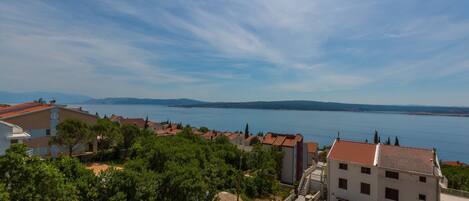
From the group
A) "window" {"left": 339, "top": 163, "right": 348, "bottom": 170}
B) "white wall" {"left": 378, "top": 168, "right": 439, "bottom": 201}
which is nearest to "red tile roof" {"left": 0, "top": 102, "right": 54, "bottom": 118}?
"window" {"left": 339, "top": 163, "right": 348, "bottom": 170}

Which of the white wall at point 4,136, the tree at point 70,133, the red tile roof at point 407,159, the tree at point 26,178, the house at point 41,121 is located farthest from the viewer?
the house at point 41,121

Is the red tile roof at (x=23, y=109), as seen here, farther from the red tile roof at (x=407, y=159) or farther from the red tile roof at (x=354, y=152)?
the red tile roof at (x=407, y=159)

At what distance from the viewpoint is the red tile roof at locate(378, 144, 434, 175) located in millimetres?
23078

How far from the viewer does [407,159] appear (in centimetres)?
2423

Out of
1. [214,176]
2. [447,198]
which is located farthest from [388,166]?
[214,176]

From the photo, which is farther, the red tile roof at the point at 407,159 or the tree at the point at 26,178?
the red tile roof at the point at 407,159

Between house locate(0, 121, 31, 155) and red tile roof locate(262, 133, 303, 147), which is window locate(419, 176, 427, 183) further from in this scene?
house locate(0, 121, 31, 155)

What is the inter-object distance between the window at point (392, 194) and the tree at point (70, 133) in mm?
33108

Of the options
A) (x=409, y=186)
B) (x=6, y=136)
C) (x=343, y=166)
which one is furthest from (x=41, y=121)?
(x=409, y=186)

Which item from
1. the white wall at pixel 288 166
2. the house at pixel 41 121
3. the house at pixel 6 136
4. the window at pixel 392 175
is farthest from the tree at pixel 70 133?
the window at pixel 392 175

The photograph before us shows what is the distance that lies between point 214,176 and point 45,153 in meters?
24.3

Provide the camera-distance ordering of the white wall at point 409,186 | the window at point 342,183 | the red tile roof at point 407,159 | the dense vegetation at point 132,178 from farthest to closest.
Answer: the window at point 342,183
the red tile roof at point 407,159
the white wall at point 409,186
the dense vegetation at point 132,178

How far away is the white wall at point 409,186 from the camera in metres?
22.4

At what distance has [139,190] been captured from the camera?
14.8 metres
